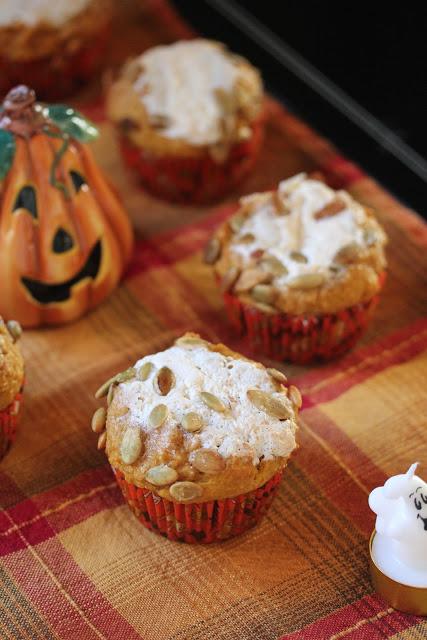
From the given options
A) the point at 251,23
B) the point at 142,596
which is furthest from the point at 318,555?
the point at 251,23

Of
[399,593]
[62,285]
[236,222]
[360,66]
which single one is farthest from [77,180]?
[399,593]

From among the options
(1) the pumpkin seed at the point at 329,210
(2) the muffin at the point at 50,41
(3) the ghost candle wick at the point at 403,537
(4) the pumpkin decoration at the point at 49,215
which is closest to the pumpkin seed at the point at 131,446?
(3) the ghost candle wick at the point at 403,537

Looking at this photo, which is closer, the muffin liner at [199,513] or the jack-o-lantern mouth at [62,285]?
the muffin liner at [199,513]

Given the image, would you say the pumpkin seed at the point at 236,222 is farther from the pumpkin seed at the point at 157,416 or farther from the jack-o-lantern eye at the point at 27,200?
the pumpkin seed at the point at 157,416

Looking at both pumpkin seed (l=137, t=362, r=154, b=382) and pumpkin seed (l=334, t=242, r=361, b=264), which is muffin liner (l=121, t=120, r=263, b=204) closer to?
pumpkin seed (l=334, t=242, r=361, b=264)

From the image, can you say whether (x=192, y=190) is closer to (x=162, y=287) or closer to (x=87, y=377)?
(x=162, y=287)

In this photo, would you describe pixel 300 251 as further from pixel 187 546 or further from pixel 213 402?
pixel 187 546

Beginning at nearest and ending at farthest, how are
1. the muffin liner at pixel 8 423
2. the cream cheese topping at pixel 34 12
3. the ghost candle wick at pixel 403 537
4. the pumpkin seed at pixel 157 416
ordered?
the ghost candle wick at pixel 403 537
the pumpkin seed at pixel 157 416
the muffin liner at pixel 8 423
the cream cheese topping at pixel 34 12
